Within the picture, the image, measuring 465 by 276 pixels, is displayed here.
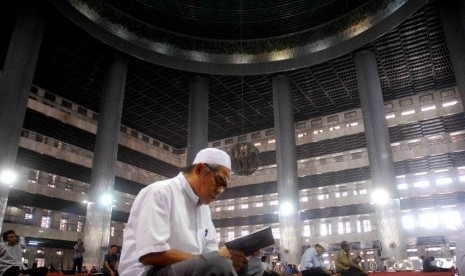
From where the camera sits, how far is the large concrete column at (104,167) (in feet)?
55.4

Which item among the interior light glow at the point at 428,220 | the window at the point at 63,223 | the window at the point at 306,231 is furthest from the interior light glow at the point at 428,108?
the window at the point at 63,223

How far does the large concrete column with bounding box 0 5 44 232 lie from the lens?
1405 cm

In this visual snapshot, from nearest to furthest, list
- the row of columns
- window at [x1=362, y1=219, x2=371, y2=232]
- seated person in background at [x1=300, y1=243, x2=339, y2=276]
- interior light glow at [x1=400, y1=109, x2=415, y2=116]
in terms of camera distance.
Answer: seated person in background at [x1=300, y1=243, x2=339, y2=276] → the row of columns → interior light glow at [x1=400, y1=109, x2=415, y2=116] → window at [x1=362, y1=219, x2=371, y2=232]

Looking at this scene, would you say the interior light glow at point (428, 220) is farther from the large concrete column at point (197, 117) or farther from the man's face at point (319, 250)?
the man's face at point (319, 250)

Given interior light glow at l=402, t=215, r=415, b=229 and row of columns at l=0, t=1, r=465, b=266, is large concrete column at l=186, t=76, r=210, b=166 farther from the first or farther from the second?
interior light glow at l=402, t=215, r=415, b=229

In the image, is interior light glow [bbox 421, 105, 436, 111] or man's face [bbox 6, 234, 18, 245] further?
interior light glow [bbox 421, 105, 436, 111]

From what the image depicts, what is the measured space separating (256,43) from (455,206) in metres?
19.7

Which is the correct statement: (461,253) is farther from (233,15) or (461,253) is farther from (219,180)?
(233,15)

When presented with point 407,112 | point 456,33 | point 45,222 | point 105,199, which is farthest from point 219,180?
point 45,222

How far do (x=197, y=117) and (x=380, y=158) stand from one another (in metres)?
9.73

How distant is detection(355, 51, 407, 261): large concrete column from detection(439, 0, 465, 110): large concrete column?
3832 millimetres

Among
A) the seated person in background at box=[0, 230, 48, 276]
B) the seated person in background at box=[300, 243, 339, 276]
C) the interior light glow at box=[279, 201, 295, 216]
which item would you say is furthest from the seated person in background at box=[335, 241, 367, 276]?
the interior light glow at box=[279, 201, 295, 216]

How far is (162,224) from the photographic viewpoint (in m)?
1.62

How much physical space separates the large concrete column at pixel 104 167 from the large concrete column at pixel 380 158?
12600 mm
